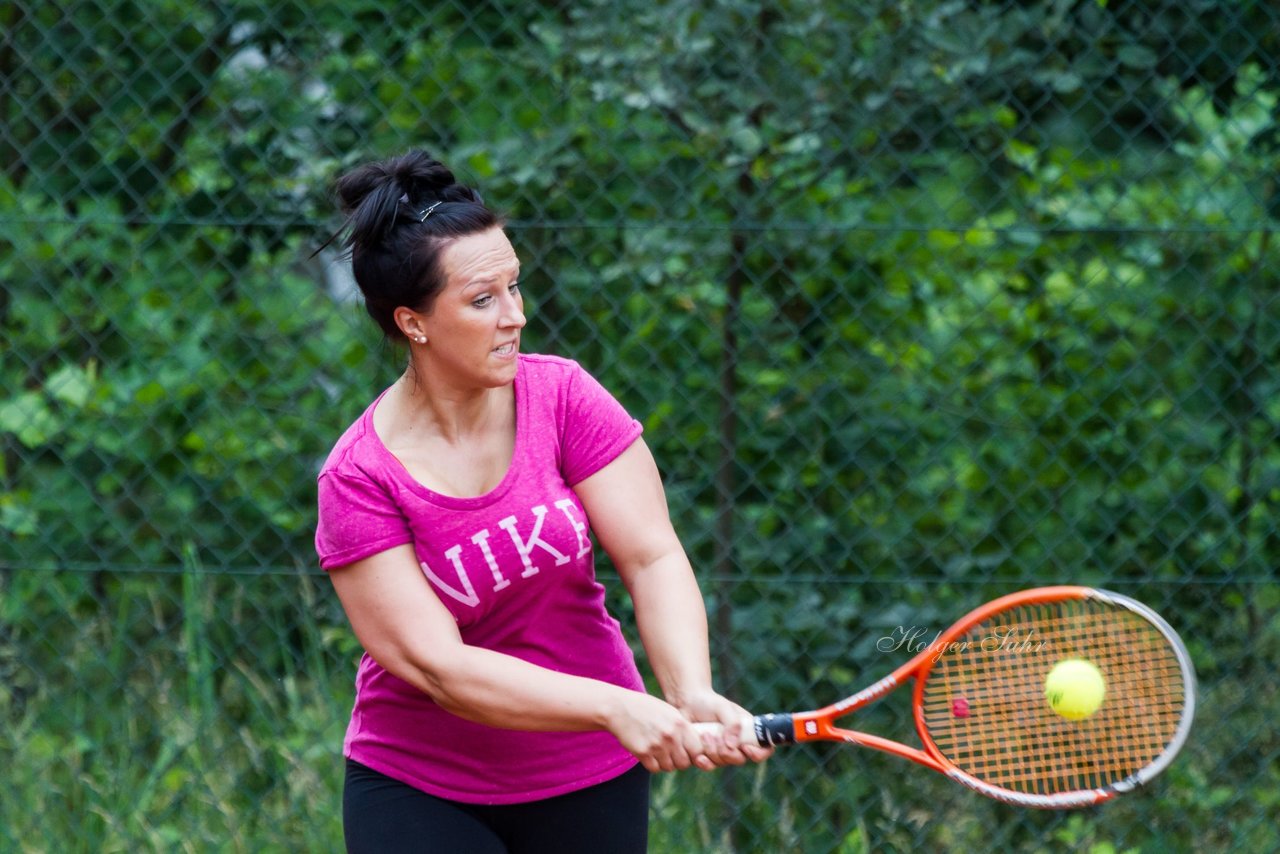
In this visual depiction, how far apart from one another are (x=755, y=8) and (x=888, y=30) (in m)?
→ 0.31

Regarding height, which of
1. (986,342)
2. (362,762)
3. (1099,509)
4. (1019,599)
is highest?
(362,762)

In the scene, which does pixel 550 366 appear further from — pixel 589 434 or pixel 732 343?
pixel 732 343

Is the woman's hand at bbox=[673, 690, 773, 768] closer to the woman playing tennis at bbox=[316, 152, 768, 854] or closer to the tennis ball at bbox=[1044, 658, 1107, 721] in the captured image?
the woman playing tennis at bbox=[316, 152, 768, 854]

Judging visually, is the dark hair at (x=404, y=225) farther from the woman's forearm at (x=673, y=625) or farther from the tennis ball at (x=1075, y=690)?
the tennis ball at (x=1075, y=690)

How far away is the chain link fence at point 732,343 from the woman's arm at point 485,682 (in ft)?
4.11

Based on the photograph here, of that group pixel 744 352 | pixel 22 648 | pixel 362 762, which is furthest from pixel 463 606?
pixel 22 648

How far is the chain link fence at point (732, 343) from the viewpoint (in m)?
3.23

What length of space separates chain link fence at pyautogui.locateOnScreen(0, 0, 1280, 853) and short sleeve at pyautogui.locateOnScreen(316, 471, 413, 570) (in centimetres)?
123

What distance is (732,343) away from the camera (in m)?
3.33

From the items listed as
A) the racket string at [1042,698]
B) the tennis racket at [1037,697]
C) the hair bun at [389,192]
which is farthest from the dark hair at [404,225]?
the racket string at [1042,698]

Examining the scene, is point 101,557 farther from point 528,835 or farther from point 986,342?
point 986,342

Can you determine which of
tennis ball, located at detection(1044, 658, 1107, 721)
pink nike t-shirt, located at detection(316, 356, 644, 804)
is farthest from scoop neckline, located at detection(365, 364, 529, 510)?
tennis ball, located at detection(1044, 658, 1107, 721)

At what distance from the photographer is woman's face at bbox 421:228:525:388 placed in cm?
201

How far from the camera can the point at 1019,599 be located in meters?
2.14
